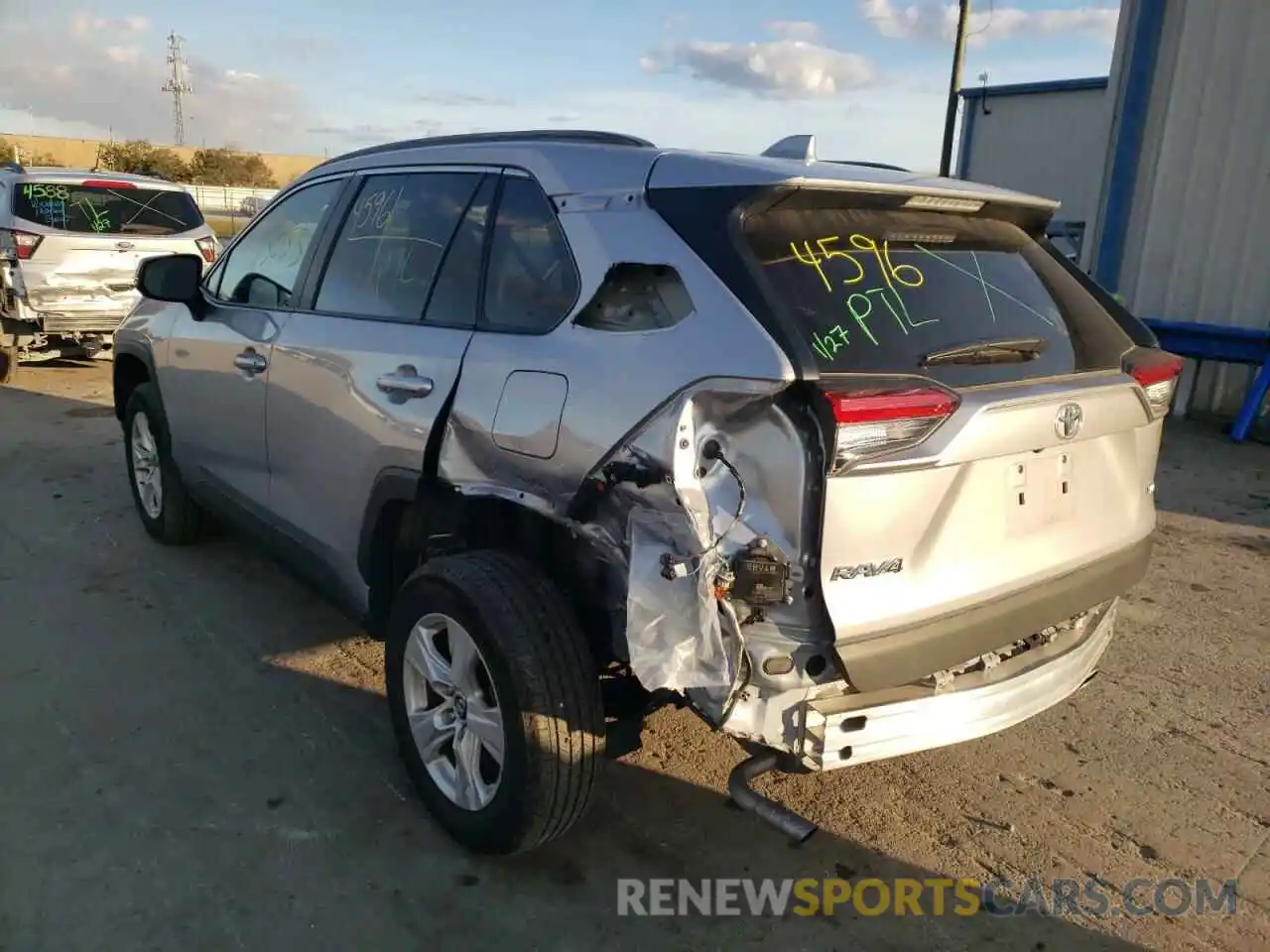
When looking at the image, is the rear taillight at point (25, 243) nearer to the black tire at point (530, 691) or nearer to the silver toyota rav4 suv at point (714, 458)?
the silver toyota rav4 suv at point (714, 458)

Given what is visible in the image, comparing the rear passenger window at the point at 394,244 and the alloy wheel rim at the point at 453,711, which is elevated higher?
the rear passenger window at the point at 394,244

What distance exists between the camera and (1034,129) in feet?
51.5

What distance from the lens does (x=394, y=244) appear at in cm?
339

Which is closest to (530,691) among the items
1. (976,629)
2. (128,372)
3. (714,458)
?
(714,458)

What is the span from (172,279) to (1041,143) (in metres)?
14.7

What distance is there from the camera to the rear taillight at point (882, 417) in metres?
2.17

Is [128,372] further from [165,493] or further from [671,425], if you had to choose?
[671,425]

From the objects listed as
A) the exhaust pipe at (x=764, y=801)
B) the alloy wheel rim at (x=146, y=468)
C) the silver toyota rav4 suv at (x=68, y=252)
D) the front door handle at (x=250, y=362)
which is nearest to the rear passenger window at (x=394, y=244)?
the front door handle at (x=250, y=362)

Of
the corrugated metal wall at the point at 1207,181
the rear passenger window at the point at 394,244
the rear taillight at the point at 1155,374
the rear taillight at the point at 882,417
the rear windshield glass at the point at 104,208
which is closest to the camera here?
the rear taillight at the point at 882,417

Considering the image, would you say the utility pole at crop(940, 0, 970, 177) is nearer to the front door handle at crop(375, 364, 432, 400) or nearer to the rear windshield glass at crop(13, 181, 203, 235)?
the rear windshield glass at crop(13, 181, 203, 235)

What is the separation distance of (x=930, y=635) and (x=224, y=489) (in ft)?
10.4

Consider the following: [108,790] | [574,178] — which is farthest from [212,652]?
[574,178]

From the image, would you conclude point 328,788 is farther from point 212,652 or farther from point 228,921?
point 212,652

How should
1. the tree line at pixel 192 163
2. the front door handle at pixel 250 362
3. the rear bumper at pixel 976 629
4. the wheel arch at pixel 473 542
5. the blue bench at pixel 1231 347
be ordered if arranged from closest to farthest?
the rear bumper at pixel 976 629, the wheel arch at pixel 473 542, the front door handle at pixel 250 362, the blue bench at pixel 1231 347, the tree line at pixel 192 163
